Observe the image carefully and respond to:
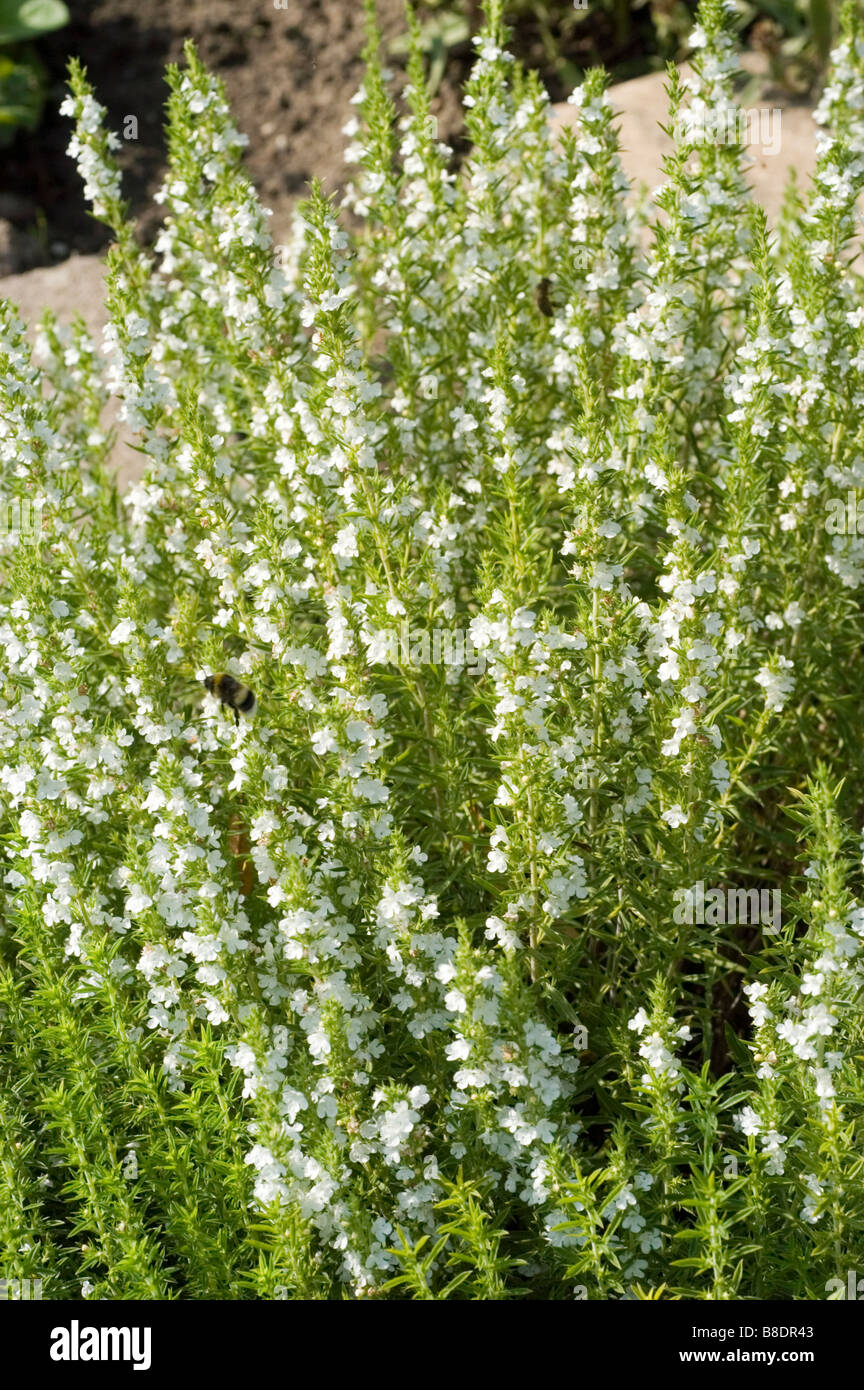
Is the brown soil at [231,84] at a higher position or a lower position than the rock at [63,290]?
higher

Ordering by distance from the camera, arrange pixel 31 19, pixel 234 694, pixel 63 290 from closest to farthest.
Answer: pixel 234 694, pixel 63 290, pixel 31 19

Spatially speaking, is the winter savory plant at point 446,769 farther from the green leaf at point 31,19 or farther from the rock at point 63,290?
the green leaf at point 31,19

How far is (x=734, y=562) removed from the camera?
162 inches

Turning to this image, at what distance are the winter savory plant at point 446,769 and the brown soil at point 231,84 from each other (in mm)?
4692

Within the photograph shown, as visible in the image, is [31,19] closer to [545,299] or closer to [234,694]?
[545,299]

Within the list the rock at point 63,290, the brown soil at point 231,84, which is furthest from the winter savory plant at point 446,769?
the brown soil at point 231,84

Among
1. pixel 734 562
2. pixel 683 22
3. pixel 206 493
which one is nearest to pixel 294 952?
pixel 206 493

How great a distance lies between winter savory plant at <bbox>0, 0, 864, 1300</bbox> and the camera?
3.52 m

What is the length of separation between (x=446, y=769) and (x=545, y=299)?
252 centimetres

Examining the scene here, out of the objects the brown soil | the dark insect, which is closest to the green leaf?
the brown soil

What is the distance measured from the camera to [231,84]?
10141mm

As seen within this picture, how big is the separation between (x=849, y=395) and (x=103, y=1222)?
3121mm

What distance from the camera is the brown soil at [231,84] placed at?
9.66 metres

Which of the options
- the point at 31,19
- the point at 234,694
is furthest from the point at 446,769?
the point at 31,19
